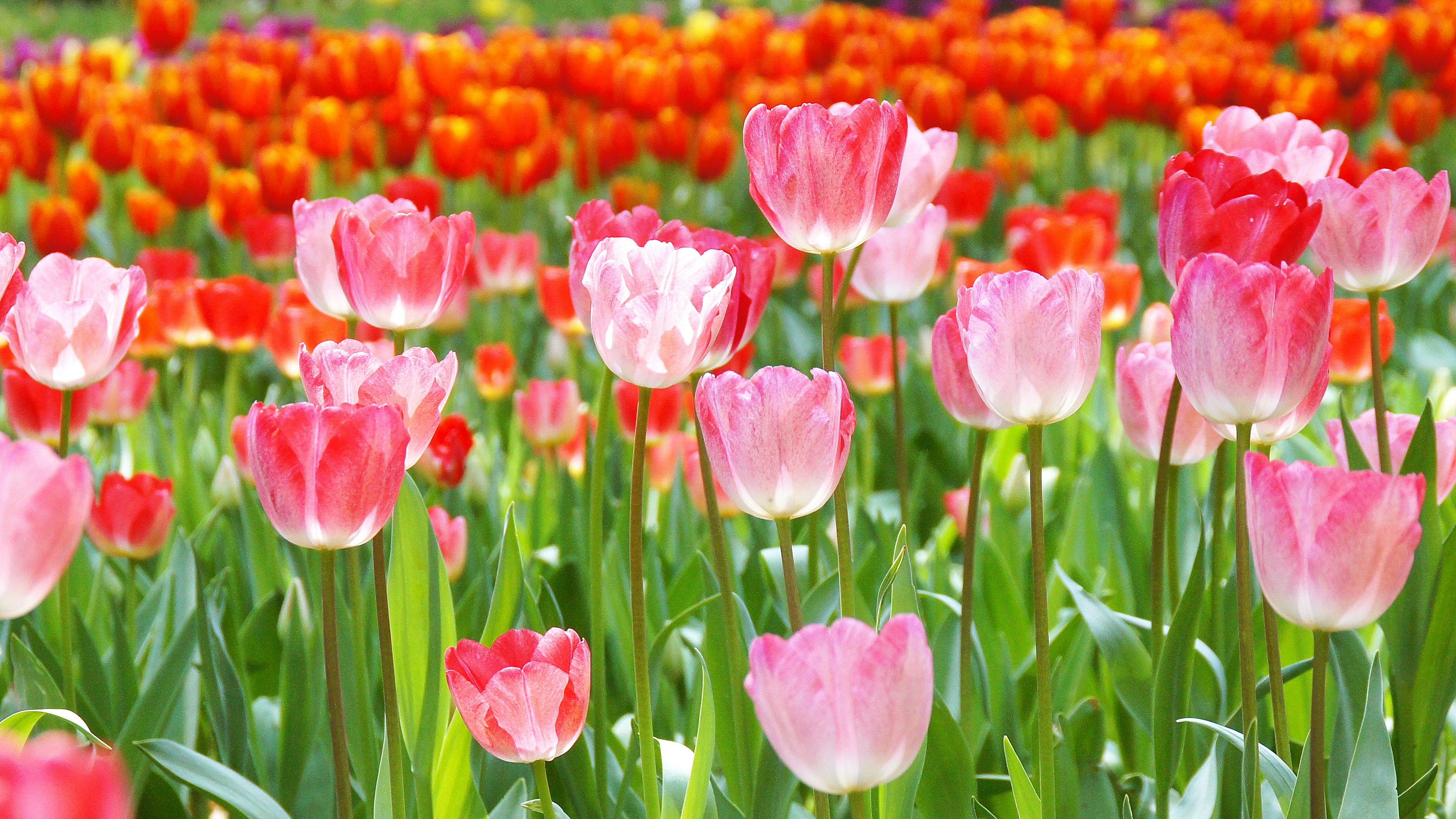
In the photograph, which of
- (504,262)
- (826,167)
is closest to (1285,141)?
(826,167)

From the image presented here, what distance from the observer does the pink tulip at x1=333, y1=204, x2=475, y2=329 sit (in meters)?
1.05

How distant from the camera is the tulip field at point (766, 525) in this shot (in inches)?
31.9

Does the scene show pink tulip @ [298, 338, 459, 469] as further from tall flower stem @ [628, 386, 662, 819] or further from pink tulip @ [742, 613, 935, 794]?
pink tulip @ [742, 613, 935, 794]

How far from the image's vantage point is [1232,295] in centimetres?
83

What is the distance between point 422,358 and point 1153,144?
169 inches

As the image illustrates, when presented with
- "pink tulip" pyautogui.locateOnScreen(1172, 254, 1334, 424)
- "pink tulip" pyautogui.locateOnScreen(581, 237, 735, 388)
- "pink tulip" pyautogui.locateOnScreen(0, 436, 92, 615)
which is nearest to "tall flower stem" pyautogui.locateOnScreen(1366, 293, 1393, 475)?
"pink tulip" pyautogui.locateOnScreen(1172, 254, 1334, 424)

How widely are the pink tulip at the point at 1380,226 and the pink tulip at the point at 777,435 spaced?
19.0 inches

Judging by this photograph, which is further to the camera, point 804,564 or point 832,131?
point 804,564

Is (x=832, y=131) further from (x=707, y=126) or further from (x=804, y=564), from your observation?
(x=707, y=126)

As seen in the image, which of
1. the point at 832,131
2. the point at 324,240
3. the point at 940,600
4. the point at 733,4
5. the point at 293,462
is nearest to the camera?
the point at 293,462

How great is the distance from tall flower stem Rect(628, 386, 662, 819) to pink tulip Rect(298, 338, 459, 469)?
5.4 inches

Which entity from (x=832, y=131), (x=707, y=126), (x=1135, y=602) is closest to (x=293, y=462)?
(x=832, y=131)

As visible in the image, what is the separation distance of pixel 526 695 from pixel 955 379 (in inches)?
18.2

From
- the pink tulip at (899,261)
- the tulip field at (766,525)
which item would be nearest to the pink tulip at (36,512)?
the tulip field at (766,525)
